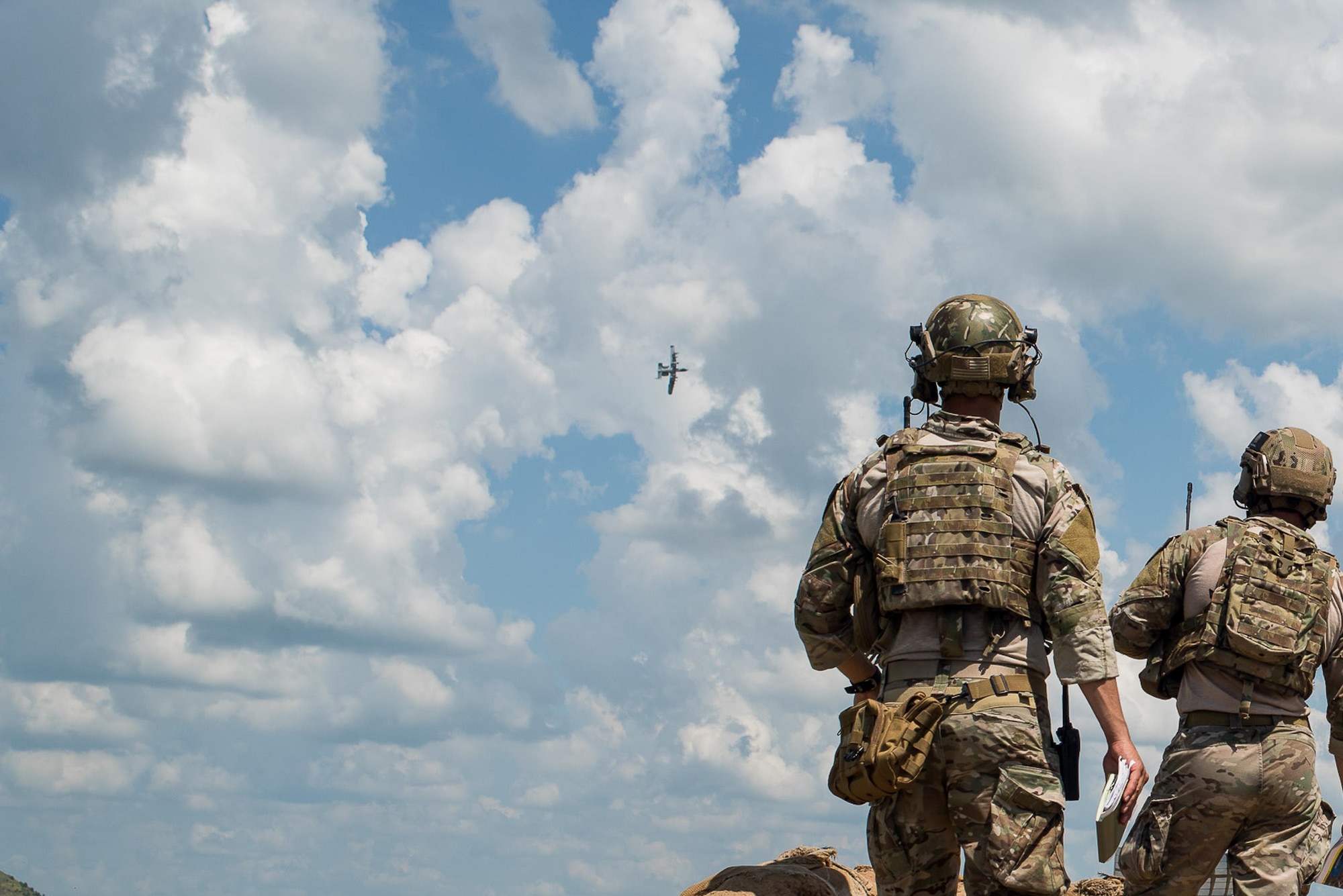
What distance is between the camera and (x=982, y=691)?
6.74 m

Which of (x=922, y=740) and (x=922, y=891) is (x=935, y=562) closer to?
(x=922, y=740)

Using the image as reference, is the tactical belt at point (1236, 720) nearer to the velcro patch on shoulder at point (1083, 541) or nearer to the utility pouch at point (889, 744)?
the velcro patch on shoulder at point (1083, 541)

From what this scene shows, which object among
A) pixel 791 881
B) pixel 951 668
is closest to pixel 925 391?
pixel 951 668

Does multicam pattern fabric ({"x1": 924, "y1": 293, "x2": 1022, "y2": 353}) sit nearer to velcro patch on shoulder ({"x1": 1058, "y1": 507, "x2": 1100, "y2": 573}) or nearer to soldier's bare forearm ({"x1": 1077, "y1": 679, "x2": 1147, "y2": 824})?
velcro patch on shoulder ({"x1": 1058, "y1": 507, "x2": 1100, "y2": 573})

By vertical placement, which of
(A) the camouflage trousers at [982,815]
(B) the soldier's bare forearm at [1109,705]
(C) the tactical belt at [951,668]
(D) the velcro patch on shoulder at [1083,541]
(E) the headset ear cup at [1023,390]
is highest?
(E) the headset ear cup at [1023,390]

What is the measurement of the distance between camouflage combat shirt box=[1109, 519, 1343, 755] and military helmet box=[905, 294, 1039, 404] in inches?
79.1

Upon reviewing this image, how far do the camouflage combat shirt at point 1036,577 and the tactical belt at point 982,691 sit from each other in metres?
0.08

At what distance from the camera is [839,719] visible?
7.15 meters

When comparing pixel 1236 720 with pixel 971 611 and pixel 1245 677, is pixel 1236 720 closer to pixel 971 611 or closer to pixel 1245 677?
pixel 1245 677

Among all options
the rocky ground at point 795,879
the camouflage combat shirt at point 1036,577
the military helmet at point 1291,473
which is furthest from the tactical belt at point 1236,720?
the rocky ground at point 795,879

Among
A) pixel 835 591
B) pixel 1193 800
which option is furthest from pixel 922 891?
pixel 1193 800

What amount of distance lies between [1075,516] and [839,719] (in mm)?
1415

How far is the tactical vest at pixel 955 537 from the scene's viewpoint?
6.80m

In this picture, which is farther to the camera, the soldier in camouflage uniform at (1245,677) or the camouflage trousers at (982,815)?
the soldier in camouflage uniform at (1245,677)
